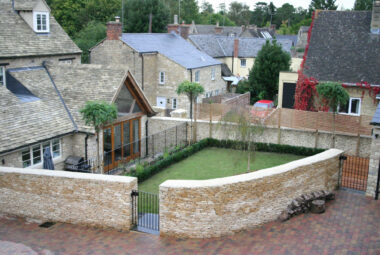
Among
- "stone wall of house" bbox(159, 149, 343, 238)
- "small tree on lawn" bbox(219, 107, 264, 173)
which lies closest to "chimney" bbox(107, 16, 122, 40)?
"small tree on lawn" bbox(219, 107, 264, 173)

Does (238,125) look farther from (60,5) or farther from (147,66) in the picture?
(60,5)

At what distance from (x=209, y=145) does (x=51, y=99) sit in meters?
9.67

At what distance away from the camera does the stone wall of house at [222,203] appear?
12.0 m

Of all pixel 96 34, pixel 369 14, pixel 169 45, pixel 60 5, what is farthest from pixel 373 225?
pixel 60 5

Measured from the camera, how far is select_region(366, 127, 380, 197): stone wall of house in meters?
14.7

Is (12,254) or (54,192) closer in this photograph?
(12,254)

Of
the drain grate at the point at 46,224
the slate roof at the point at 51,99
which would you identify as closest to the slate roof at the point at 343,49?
the slate roof at the point at 51,99

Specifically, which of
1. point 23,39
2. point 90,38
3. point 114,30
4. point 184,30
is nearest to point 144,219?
point 23,39

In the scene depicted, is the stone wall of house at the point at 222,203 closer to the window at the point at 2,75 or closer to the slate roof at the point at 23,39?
the window at the point at 2,75

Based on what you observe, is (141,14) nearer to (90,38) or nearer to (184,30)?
(90,38)

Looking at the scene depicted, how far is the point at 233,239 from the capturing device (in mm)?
12172

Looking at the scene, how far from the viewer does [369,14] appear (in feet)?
85.8

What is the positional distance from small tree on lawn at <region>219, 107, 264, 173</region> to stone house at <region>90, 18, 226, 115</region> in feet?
39.7

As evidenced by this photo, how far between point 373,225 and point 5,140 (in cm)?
1398
